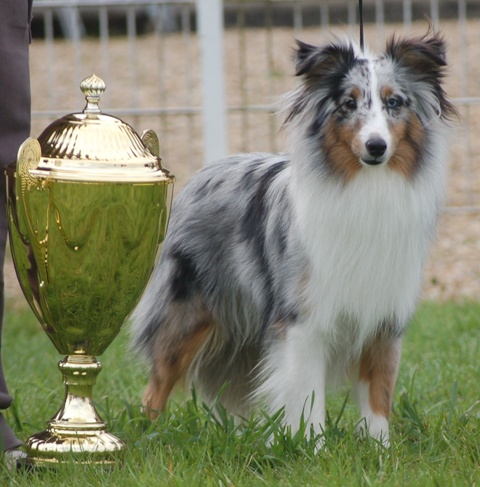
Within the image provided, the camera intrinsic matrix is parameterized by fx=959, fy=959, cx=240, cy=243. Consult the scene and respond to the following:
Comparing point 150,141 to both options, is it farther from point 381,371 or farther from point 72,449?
point 381,371

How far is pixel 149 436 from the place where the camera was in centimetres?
366

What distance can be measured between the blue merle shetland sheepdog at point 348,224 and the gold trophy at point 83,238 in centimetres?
70

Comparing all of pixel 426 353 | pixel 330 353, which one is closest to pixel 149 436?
pixel 330 353

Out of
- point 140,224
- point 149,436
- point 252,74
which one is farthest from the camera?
point 252,74

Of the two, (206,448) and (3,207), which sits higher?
(3,207)

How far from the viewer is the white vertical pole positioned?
6.72 meters

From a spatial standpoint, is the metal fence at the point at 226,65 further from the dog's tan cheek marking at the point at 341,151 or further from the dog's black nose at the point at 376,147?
the dog's black nose at the point at 376,147

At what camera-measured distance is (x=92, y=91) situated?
137 inches

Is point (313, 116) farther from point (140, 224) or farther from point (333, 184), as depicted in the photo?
point (140, 224)

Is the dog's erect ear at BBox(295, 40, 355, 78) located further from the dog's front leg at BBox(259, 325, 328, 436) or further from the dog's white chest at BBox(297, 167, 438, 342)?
the dog's front leg at BBox(259, 325, 328, 436)

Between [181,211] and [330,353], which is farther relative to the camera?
[181,211]

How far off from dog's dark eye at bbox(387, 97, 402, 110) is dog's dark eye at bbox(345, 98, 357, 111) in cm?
13

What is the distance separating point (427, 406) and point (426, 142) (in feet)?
4.29

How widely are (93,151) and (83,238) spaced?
0.31m
